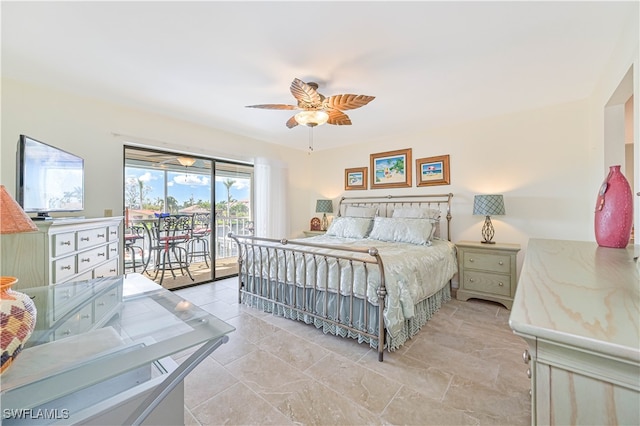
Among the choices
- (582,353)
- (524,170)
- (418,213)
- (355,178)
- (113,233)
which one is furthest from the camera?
(355,178)

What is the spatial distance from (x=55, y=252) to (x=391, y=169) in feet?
13.6

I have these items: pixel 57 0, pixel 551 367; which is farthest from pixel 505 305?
pixel 57 0

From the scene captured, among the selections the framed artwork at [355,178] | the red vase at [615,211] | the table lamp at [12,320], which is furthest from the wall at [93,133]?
the red vase at [615,211]

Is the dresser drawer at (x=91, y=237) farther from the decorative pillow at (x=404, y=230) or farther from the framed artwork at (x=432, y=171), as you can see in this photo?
the framed artwork at (x=432, y=171)

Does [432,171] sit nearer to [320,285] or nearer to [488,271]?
[488,271]

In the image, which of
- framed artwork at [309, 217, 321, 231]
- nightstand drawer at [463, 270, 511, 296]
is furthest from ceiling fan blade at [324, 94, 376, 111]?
framed artwork at [309, 217, 321, 231]

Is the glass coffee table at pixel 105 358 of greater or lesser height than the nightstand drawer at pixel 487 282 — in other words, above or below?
above

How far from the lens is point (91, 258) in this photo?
233 cm

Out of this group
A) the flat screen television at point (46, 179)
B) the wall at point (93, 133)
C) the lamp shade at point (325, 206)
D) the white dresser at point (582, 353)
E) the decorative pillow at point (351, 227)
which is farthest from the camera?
the lamp shade at point (325, 206)

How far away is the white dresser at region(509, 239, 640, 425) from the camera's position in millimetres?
432

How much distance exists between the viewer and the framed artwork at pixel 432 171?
3734mm

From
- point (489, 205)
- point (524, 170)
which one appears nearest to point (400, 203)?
point (489, 205)

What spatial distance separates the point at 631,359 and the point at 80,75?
3654mm

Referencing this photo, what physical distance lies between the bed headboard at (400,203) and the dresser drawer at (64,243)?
3635 mm
